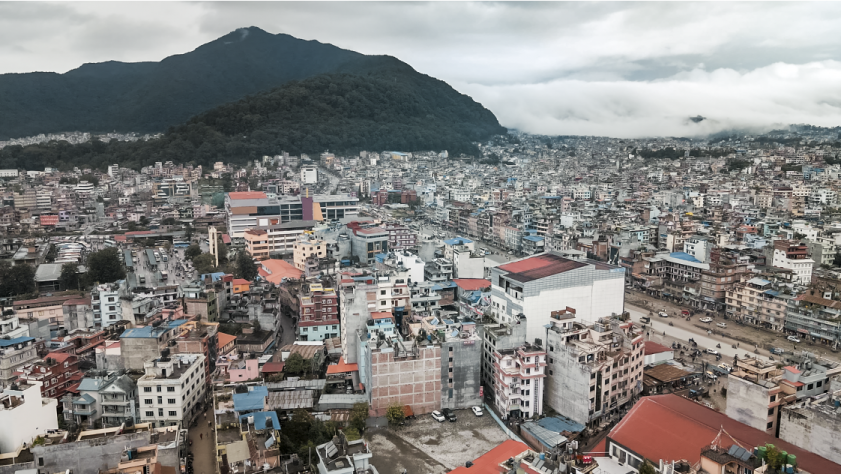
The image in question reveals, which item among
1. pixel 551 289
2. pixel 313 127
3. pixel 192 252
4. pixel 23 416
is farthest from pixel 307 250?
pixel 313 127

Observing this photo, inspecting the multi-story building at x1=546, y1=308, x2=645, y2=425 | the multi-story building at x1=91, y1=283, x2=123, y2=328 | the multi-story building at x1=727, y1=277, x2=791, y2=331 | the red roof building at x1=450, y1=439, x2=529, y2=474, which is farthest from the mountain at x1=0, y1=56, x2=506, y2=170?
A: the red roof building at x1=450, y1=439, x2=529, y2=474

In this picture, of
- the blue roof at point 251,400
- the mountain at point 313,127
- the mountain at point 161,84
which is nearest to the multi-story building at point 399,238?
the blue roof at point 251,400

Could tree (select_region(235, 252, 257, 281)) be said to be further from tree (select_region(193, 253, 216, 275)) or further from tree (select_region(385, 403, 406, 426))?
tree (select_region(385, 403, 406, 426))

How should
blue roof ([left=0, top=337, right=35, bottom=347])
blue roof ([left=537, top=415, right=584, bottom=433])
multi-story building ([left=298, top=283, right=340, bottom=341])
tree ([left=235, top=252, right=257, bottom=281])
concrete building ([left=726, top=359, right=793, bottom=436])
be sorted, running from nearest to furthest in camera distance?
concrete building ([left=726, top=359, right=793, bottom=436]), blue roof ([left=537, top=415, right=584, bottom=433]), blue roof ([left=0, top=337, right=35, bottom=347]), multi-story building ([left=298, top=283, right=340, bottom=341]), tree ([left=235, top=252, right=257, bottom=281])

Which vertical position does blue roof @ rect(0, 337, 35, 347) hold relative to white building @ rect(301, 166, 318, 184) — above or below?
below

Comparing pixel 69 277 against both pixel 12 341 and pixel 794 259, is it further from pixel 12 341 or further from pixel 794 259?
pixel 794 259

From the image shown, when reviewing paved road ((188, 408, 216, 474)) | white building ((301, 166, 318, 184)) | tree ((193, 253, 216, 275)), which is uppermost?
white building ((301, 166, 318, 184))
